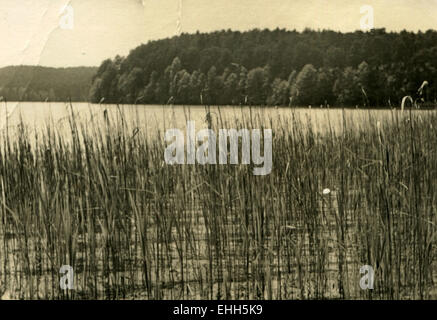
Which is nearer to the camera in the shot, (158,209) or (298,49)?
(158,209)

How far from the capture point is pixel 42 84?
177 inches

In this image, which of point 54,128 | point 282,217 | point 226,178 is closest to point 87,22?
point 54,128

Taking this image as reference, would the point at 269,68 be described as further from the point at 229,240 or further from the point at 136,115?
the point at 229,240

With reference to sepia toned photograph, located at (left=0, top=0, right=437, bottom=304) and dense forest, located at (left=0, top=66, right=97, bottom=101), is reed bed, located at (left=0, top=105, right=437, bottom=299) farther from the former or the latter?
dense forest, located at (left=0, top=66, right=97, bottom=101)

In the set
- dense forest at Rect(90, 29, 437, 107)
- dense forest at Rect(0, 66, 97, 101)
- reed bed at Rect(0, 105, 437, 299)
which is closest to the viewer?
reed bed at Rect(0, 105, 437, 299)

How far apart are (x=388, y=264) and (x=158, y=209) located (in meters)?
1.28

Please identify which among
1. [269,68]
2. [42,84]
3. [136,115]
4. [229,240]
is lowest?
[229,240]

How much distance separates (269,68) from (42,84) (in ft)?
9.72

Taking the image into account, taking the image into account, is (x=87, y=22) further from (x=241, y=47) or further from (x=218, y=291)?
(x=218, y=291)

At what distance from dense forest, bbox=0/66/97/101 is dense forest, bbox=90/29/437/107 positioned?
0.20 metres

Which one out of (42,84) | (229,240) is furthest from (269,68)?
(229,240)

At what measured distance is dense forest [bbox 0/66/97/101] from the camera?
167 inches

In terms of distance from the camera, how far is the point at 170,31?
469 centimetres

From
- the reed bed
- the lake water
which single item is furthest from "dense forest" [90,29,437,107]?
the reed bed
